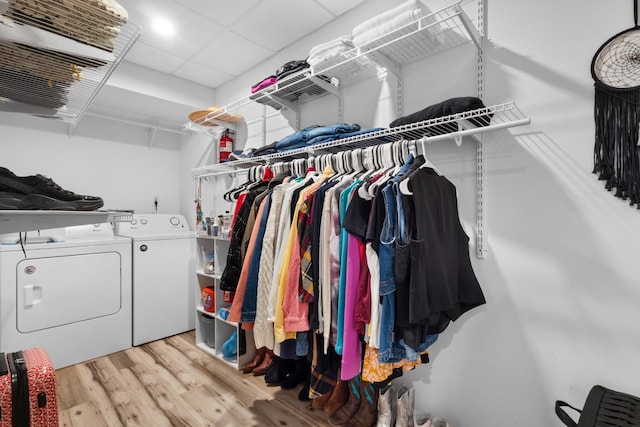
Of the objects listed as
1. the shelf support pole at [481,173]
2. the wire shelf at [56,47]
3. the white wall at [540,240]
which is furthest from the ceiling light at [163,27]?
the shelf support pole at [481,173]

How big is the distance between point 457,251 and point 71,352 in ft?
9.59

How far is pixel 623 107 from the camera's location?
120cm

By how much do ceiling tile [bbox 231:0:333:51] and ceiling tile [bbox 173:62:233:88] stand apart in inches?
28.3

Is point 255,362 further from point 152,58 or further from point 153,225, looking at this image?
point 152,58

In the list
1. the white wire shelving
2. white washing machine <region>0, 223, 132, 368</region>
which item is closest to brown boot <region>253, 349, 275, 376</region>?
white washing machine <region>0, 223, 132, 368</region>

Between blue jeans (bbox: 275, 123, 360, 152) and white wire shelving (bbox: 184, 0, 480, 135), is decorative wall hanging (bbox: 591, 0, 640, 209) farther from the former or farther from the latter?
blue jeans (bbox: 275, 123, 360, 152)

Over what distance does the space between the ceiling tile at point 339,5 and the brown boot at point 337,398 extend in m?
2.35

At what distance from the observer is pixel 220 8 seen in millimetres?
2070

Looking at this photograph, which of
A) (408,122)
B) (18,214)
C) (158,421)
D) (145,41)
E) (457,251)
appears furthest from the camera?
(145,41)

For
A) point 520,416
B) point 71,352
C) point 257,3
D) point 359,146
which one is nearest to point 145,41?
point 257,3

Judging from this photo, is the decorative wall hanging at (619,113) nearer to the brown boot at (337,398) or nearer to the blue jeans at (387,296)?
the blue jeans at (387,296)

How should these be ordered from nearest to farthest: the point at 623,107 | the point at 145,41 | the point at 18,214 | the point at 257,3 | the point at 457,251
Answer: the point at 18,214 < the point at 623,107 < the point at 457,251 < the point at 257,3 < the point at 145,41

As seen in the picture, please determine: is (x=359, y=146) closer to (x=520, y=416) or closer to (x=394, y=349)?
(x=394, y=349)

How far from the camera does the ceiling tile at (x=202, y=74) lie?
2871mm
